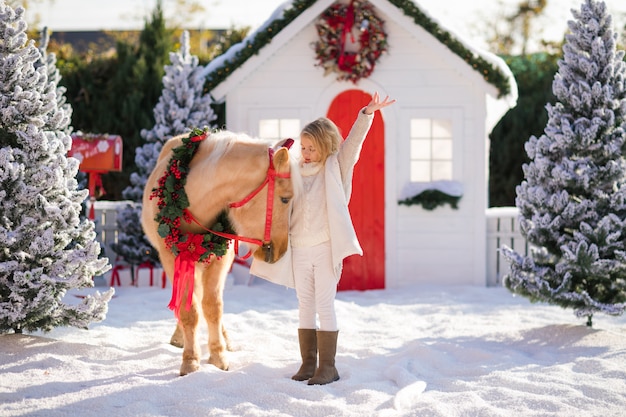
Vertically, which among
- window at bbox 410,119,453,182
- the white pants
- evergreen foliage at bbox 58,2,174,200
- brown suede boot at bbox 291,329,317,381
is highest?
evergreen foliage at bbox 58,2,174,200

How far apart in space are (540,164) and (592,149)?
43 cm

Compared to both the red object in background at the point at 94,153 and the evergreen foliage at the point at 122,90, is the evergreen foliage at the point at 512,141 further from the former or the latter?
the red object in background at the point at 94,153

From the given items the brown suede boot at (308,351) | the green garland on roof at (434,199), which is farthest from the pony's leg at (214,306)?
the green garland on roof at (434,199)

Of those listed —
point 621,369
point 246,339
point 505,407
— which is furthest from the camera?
point 246,339

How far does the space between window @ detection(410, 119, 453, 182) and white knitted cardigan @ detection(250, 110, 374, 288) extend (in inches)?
183

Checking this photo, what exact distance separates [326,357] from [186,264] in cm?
110

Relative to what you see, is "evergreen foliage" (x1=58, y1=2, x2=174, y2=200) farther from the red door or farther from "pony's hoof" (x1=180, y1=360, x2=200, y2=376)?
"pony's hoof" (x1=180, y1=360, x2=200, y2=376)

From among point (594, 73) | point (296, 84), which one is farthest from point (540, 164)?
point (296, 84)

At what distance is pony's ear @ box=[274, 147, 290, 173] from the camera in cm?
441

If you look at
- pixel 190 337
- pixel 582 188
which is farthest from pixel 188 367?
pixel 582 188

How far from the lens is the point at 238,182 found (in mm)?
4590

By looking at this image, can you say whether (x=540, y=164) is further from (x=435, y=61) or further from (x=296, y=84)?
(x=296, y=84)

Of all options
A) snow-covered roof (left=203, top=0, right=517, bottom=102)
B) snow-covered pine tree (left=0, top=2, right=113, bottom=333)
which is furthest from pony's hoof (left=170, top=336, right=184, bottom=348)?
snow-covered roof (left=203, top=0, right=517, bottom=102)

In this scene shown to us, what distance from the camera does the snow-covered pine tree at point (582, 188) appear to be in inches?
235
